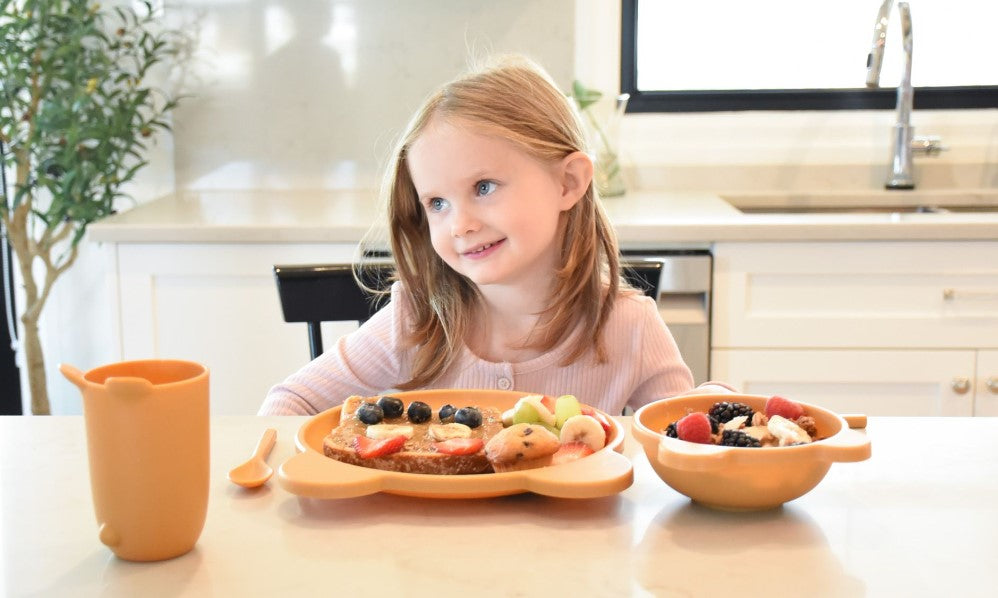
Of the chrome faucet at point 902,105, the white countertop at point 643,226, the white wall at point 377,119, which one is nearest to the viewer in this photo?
the white countertop at point 643,226

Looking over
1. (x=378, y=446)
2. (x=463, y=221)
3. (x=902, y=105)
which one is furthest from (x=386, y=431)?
(x=902, y=105)

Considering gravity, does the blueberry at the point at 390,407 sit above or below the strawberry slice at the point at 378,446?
above

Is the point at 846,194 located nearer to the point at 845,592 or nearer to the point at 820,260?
the point at 820,260

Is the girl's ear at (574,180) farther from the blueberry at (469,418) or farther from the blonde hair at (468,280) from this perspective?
the blueberry at (469,418)

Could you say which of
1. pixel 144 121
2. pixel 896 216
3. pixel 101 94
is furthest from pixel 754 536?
pixel 144 121

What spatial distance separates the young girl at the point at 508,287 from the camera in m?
1.32

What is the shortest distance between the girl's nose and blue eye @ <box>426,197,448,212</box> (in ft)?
0.10

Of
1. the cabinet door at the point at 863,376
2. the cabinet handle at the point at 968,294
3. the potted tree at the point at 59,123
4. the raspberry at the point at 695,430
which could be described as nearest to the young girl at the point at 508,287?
the raspberry at the point at 695,430

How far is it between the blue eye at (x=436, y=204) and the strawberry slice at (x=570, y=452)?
0.44 meters

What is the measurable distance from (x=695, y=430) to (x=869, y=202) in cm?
216

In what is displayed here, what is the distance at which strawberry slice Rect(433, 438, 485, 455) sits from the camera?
0.92 m

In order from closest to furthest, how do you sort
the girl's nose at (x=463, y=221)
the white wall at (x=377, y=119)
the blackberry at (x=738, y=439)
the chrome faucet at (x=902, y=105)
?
the blackberry at (x=738, y=439), the girl's nose at (x=463, y=221), the chrome faucet at (x=902, y=105), the white wall at (x=377, y=119)

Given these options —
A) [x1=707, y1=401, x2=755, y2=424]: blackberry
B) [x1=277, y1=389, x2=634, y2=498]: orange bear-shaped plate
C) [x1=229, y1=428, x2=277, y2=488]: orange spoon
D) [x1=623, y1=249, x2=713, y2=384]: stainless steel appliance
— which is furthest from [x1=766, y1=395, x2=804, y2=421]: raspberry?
[x1=623, y1=249, x2=713, y2=384]: stainless steel appliance

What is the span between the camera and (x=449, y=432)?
3.17 feet
